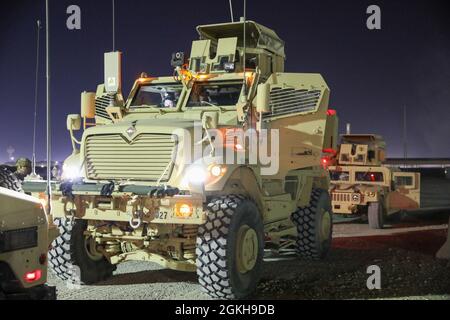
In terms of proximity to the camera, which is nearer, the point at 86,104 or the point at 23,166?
the point at 86,104

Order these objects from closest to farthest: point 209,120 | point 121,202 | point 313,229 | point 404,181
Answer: point 121,202 < point 209,120 < point 313,229 < point 404,181

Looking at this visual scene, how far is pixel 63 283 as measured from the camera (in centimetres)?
709

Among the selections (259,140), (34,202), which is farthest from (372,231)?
(34,202)

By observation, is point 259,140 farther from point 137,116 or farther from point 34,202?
point 34,202

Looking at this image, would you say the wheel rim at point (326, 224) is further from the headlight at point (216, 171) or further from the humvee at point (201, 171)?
the headlight at point (216, 171)

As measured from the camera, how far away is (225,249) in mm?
5965

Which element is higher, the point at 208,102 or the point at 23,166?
the point at 208,102

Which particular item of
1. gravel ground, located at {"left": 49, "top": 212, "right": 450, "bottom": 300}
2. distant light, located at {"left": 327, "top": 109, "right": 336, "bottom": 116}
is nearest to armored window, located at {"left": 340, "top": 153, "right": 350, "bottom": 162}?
gravel ground, located at {"left": 49, "top": 212, "right": 450, "bottom": 300}

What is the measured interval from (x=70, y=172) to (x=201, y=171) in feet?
6.63

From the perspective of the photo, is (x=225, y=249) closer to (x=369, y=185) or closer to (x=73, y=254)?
(x=73, y=254)

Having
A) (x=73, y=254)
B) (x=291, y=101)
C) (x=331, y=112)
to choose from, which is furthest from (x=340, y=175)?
(x=73, y=254)

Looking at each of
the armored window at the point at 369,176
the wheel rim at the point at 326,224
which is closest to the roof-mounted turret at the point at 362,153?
the armored window at the point at 369,176

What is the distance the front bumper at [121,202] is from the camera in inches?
232

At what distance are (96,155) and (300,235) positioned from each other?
12.3 feet
